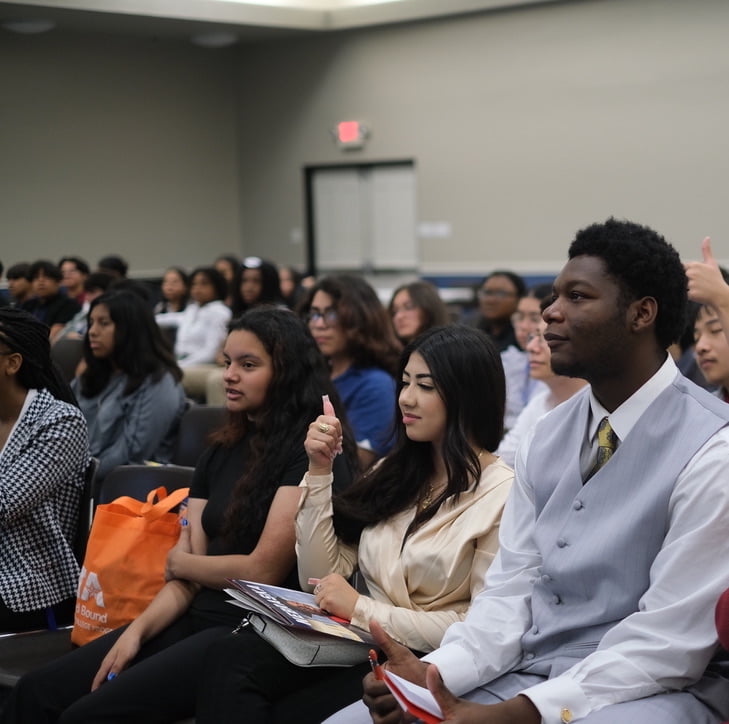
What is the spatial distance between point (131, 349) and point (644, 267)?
306 cm

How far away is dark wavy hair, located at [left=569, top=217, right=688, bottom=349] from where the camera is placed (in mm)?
1900

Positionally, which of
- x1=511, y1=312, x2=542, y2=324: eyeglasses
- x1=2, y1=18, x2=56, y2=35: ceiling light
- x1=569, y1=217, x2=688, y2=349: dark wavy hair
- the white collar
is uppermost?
x1=2, y1=18, x2=56, y2=35: ceiling light

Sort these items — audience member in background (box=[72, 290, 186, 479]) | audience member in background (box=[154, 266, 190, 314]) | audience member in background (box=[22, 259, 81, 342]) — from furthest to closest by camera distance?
audience member in background (box=[154, 266, 190, 314]) < audience member in background (box=[22, 259, 81, 342]) < audience member in background (box=[72, 290, 186, 479])

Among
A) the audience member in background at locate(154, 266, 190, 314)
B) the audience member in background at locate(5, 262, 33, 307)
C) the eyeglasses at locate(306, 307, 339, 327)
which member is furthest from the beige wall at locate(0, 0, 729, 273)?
the eyeglasses at locate(306, 307, 339, 327)

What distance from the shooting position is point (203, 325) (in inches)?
328

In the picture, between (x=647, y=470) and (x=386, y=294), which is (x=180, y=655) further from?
(x=386, y=294)

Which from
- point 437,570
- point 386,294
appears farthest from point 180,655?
point 386,294

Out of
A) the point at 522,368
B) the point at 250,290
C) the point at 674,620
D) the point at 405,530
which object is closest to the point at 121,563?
the point at 405,530

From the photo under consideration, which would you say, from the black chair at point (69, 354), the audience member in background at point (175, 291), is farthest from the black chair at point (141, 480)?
the audience member in background at point (175, 291)

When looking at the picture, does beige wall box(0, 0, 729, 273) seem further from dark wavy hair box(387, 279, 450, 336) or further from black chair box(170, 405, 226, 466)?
black chair box(170, 405, 226, 466)

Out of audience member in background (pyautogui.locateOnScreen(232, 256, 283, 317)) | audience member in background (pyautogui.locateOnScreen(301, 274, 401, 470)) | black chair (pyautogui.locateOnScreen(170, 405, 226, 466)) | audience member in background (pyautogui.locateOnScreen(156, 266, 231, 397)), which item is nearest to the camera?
black chair (pyautogui.locateOnScreen(170, 405, 226, 466))

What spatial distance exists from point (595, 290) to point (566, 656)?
0.65 metres

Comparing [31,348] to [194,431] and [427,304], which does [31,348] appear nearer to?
[194,431]

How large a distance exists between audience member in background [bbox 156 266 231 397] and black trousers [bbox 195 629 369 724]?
540cm
